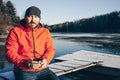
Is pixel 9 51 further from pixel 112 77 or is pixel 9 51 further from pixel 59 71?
pixel 112 77

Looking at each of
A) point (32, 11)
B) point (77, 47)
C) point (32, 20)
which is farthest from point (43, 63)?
point (77, 47)

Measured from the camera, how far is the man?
11.0ft

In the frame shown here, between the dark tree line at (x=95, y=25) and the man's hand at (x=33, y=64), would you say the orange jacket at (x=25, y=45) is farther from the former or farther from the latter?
the dark tree line at (x=95, y=25)

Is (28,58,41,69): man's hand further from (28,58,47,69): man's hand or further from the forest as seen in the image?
the forest

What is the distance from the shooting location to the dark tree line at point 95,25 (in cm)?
9431

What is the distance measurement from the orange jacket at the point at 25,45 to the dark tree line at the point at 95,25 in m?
88.3

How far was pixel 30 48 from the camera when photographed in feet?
11.5

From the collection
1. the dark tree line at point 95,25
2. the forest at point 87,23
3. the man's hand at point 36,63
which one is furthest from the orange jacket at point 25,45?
the dark tree line at point 95,25

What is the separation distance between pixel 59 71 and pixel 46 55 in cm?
513

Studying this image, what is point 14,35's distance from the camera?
11.3ft

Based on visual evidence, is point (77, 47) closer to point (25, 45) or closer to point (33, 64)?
point (25, 45)

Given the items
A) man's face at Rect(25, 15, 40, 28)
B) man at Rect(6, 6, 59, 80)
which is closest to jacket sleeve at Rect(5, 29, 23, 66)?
man at Rect(6, 6, 59, 80)

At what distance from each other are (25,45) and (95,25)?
4080 inches

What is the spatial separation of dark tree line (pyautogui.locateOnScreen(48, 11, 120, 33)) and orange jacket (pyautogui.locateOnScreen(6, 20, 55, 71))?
88.3m
